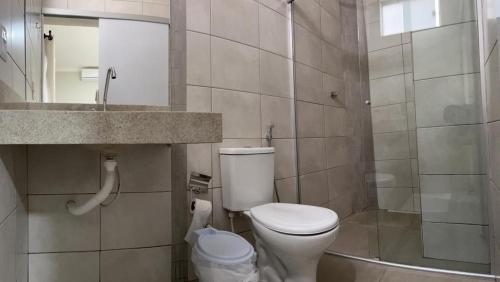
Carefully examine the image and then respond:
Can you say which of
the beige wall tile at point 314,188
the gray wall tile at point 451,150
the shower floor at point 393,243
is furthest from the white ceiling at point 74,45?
the gray wall tile at point 451,150

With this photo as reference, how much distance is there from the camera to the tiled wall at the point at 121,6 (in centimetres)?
123

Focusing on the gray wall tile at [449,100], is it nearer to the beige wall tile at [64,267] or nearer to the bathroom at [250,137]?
the bathroom at [250,137]

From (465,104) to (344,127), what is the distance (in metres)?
0.95

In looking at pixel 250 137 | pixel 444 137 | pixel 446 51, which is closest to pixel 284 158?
pixel 250 137

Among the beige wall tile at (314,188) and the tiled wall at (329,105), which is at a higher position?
the tiled wall at (329,105)

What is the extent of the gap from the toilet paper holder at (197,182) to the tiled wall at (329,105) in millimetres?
927

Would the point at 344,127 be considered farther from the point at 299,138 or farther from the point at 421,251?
the point at 421,251

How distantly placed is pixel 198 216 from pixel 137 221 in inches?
11.2

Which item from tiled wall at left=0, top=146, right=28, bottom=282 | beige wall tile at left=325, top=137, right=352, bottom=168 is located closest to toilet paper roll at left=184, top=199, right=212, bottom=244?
tiled wall at left=0, top=146, right=28, bottom=282

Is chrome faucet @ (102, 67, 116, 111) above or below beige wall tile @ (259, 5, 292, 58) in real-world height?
below

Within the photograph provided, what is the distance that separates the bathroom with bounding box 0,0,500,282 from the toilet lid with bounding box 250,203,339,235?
0.01 m

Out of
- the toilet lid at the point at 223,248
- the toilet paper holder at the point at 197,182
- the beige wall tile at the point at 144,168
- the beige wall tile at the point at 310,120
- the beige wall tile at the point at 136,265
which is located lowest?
the beige wall tile at the point at 136,265

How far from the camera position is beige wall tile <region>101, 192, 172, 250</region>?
1.29 metres

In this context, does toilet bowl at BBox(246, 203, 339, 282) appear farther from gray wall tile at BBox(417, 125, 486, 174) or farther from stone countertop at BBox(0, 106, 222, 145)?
gray wall tile at BBox(417, 125, 486, 174)
